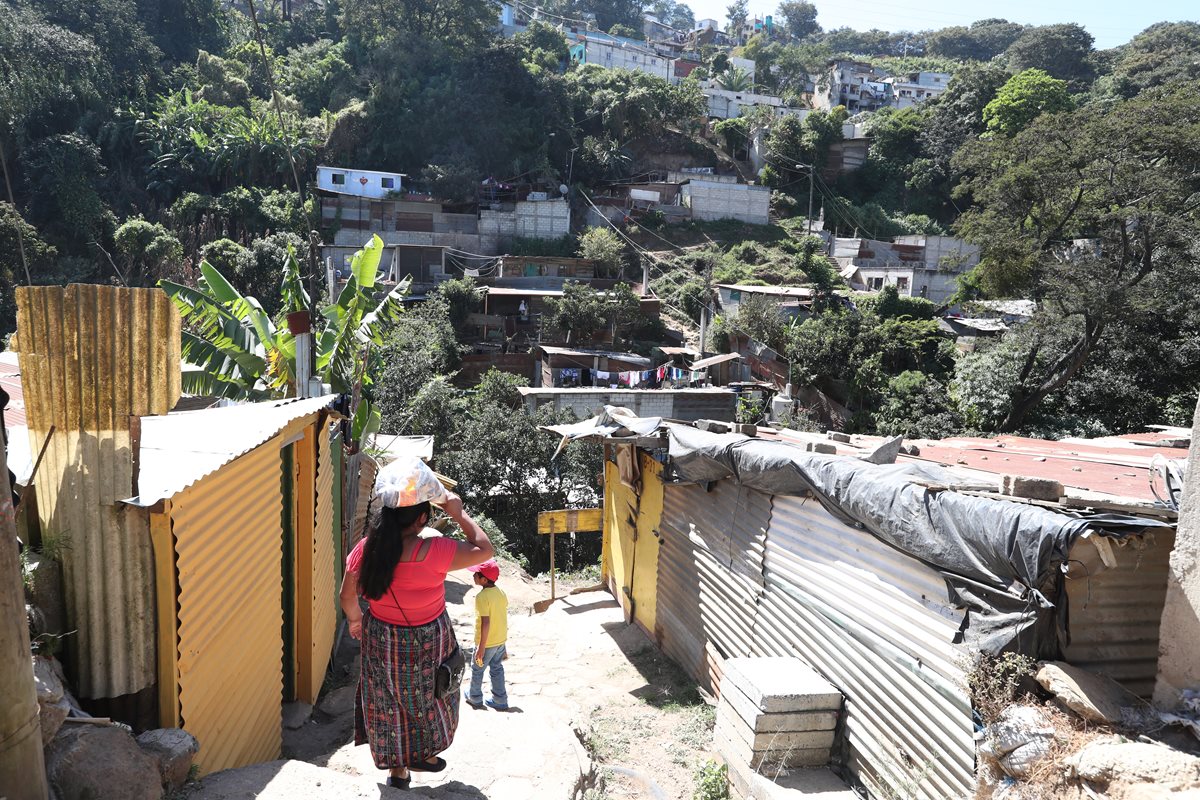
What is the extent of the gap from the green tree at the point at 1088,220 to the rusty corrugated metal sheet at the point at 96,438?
21.7 meters

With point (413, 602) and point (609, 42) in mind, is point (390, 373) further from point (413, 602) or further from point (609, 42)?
point (609, 42)

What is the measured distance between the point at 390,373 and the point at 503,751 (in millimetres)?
18042

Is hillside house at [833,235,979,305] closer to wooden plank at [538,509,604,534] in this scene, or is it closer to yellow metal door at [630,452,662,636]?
wooden plank at [538,509,604,534]

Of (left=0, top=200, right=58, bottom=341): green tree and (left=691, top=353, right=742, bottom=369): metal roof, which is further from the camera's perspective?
(left=691, top=353, right=742, bottom=369): metal roof

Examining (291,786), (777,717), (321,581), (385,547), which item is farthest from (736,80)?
(291,786)

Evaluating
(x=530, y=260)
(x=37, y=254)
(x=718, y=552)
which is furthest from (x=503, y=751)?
(x=530, y=260)

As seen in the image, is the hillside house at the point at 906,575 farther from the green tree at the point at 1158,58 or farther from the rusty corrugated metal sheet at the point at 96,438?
the green tree at the point at 1158,58

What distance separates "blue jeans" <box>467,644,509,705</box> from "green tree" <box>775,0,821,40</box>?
339 ft

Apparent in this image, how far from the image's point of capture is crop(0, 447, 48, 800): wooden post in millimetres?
2369

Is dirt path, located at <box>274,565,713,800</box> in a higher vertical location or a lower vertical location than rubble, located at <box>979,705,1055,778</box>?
lower

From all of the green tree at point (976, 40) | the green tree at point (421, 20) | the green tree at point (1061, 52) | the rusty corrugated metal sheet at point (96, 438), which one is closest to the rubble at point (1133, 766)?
the rusty corrugated metal sheet at point (96, 438)

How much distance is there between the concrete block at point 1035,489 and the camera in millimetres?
3975

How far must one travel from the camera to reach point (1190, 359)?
19.5 metres

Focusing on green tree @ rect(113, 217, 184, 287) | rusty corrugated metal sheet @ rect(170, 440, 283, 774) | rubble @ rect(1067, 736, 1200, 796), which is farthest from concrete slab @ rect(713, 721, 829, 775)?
green tree @ rect(113, 217, 184, 287)
